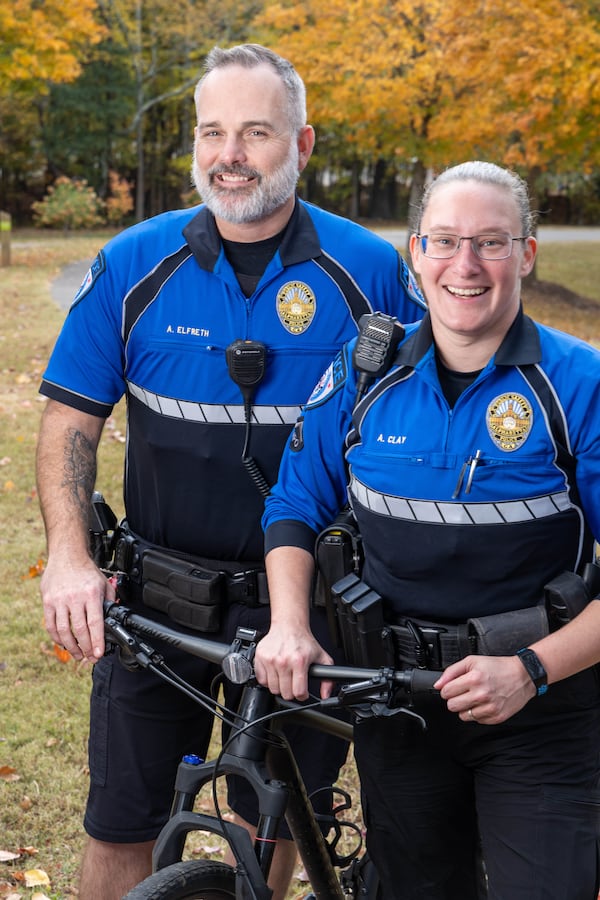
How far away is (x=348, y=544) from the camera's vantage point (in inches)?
106

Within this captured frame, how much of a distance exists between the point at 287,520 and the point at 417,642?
462 millimetres

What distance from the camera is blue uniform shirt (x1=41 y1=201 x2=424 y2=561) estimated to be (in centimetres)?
307

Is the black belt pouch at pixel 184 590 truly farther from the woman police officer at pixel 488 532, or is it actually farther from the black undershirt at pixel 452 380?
the black undershirt at pixel 452 380

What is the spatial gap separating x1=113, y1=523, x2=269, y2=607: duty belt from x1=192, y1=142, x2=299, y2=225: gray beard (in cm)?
98

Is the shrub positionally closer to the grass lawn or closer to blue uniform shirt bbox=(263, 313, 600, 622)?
the grass lawn

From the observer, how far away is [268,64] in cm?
304

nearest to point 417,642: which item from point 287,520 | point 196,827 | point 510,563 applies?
point 510,563

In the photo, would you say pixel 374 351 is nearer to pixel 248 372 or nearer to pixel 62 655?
pixel 248 372

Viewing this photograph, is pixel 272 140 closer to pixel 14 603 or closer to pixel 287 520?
pixel 287 520

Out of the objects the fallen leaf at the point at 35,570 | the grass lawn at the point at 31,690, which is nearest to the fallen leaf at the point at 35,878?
the grass lawn at the point at 31,690

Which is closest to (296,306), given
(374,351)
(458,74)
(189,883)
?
(374,351)

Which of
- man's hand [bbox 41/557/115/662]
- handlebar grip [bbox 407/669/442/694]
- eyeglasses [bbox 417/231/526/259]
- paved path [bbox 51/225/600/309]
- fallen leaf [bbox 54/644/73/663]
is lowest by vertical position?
paved path [bbox 51/225/600/309]

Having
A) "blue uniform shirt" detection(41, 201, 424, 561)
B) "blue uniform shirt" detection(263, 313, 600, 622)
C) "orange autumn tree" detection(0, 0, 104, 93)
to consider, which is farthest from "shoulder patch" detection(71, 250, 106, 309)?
"orange autumn tree" detection(0, 0, 104, 93)

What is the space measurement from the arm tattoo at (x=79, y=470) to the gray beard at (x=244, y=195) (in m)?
0.77
